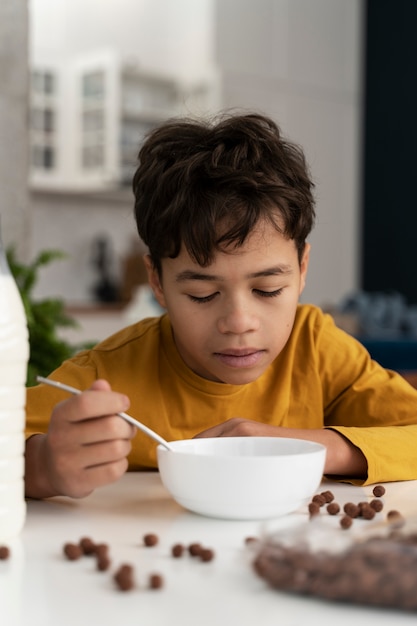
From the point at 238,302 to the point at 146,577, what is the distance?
1.80 feet

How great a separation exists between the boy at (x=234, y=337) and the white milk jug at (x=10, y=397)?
0.18 m

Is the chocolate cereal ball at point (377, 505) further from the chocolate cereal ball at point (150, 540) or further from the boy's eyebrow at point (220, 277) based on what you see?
the boy's eyebrow at point (220, 277)

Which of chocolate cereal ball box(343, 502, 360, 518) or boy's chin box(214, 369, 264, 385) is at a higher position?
boy's chin box(214, 369, 264, 385)

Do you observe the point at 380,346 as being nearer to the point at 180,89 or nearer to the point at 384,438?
the point at 384,438

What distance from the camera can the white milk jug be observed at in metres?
0.76

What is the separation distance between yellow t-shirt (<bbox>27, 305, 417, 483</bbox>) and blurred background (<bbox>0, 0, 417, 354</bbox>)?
3.98 meters

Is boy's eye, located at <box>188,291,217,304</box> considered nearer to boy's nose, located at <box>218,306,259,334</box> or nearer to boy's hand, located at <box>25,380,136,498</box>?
boy's nose, located at <box>218,306,259,334</box>

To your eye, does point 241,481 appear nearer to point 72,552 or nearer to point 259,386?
point 72,552

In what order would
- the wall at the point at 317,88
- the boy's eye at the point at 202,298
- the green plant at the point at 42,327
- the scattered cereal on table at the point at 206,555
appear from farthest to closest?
the wall at the point at 317,88 < the green plant at the point at 42,327 < the boy's eye at the point at 202,298 < the scattered cereal on table at the point at 206,555

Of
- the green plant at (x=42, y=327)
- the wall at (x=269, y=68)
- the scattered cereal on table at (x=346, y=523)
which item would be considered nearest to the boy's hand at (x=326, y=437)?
the scattered cereal on table at (x=346, y=523)

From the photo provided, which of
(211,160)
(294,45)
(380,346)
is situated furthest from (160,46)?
(211,160)

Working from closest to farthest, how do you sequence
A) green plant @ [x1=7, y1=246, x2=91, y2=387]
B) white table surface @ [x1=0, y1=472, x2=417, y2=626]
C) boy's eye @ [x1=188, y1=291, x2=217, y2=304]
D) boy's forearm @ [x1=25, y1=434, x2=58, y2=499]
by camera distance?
white table surface @ [x1=0, y1=472, x2=417, y2=626], boy's forearm @ [x1=25, y1=434, x2=58, y2=499], boy's eye @ [x1=188, y1=291, x2=217, y2=304], green plant @ [x1=7, y1=246, x2=91, y2=387]

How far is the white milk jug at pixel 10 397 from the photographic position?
0.76 m

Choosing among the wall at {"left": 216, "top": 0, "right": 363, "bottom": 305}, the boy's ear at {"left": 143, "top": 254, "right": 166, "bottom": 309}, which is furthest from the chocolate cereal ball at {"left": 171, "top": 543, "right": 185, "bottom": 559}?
the wall at {"left": 216, "top": 0, "right": 363, "bottom": 305}
